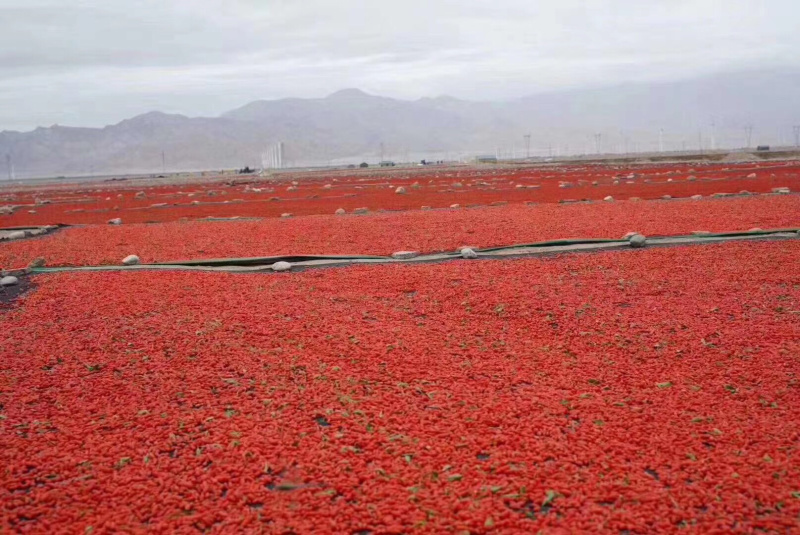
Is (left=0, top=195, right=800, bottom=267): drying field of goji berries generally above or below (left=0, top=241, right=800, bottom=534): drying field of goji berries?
above

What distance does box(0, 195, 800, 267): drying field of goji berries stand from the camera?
45.3ft

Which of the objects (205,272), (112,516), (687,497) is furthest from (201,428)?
(205,272)

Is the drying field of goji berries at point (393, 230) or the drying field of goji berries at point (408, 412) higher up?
the drying field of goji berries at point (393, 230)

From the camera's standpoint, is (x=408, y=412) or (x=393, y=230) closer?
(x=408, y=412)

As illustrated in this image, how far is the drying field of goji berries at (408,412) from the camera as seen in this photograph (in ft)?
12.9

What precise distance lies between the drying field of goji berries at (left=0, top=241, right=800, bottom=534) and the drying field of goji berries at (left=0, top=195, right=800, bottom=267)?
4.88 m

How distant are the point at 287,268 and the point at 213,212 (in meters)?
15.9

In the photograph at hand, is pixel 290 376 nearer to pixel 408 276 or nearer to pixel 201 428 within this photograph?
pixel 201 428

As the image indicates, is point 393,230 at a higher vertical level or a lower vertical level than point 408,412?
higher

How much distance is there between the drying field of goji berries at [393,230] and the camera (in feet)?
45.3

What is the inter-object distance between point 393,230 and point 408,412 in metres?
11.6

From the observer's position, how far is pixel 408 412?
5.16 m

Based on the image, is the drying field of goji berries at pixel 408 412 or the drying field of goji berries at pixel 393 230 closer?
the drying field of goji berries at pixel 408 412

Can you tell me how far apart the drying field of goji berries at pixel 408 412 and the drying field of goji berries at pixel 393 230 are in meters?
4.88
